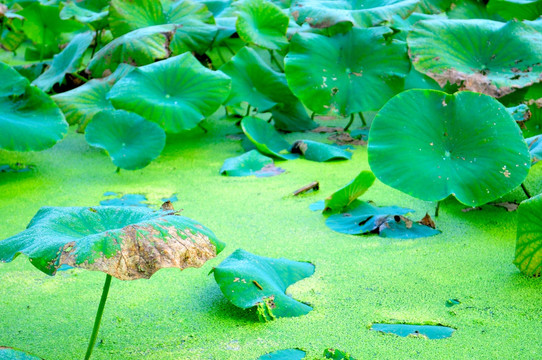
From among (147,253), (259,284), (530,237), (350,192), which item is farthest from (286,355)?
(350,192)

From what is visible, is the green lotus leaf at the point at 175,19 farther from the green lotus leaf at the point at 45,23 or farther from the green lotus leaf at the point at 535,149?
the green lotus leaf at the point at 535,149

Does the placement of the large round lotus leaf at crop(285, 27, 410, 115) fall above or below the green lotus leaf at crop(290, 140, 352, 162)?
above

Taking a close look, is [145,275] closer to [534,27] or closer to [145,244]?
[145,244]

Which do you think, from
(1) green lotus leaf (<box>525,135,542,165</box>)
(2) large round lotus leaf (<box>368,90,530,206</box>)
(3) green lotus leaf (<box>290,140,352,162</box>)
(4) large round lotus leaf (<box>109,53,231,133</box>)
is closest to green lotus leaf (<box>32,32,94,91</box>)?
(4) large round lotus leaf (<box>109,53,231,133</box>)

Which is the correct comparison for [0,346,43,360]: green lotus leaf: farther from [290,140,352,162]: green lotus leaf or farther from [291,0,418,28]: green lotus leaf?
[291,0,418,28]: green lotus leaf

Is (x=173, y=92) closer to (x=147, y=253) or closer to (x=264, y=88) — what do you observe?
(x=264, y=88)

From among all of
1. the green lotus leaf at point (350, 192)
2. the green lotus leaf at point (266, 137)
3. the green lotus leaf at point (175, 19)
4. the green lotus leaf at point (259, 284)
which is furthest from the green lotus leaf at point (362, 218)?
the green lotus leaf at point (175, 19)
